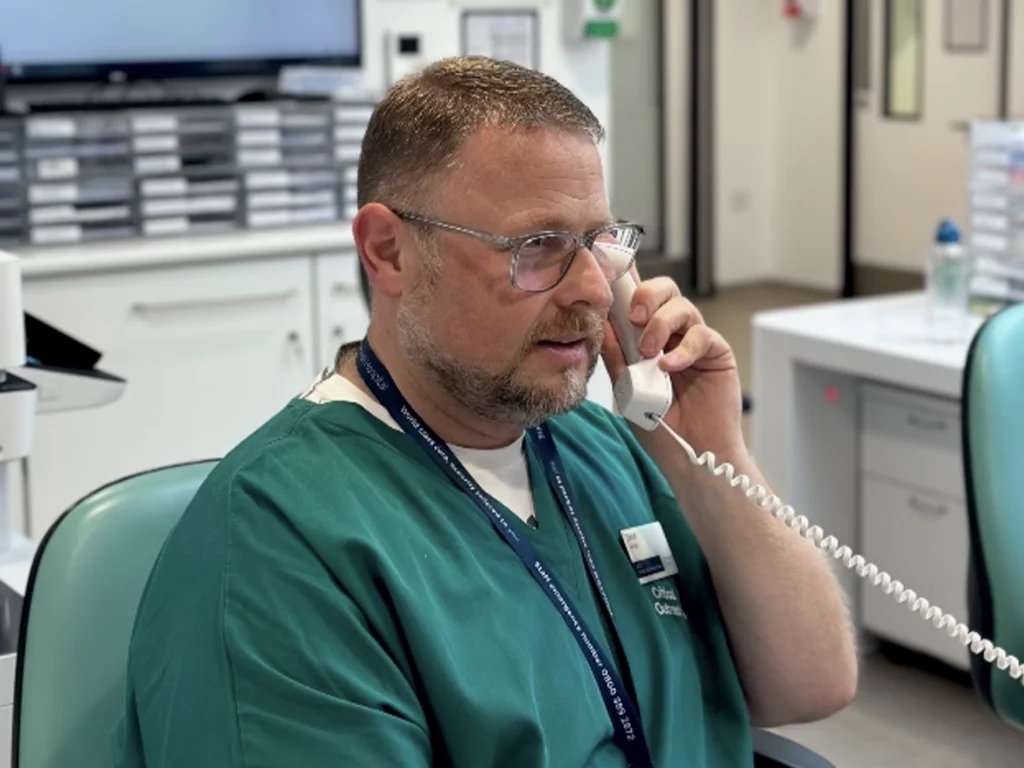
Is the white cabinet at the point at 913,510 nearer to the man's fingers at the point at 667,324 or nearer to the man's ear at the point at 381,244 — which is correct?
the man's fingers at the point at 667,324

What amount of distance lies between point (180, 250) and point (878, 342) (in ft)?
4.94

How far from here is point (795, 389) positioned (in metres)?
3.27

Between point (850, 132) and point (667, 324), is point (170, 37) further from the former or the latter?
point (850, 132)

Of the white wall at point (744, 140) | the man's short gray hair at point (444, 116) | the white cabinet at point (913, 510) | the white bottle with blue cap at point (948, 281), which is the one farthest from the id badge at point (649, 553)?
the white wall at point (744, 140)

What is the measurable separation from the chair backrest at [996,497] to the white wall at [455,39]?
6.58 feet

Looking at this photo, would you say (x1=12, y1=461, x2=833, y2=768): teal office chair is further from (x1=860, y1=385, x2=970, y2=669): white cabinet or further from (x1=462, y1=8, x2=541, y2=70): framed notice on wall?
(x1=462, y1=8, x2=541, y2=70): framed notice on wall

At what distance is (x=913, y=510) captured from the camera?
10.6 feet

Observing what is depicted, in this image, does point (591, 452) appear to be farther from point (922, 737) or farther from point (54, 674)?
point (922, 737)

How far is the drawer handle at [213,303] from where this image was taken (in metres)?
3.44

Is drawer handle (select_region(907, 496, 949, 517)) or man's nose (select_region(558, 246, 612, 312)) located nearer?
man's nose (select_region(558, 246, 612, 312))

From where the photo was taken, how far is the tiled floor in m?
2.94

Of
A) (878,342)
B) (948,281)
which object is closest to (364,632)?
(878,342)

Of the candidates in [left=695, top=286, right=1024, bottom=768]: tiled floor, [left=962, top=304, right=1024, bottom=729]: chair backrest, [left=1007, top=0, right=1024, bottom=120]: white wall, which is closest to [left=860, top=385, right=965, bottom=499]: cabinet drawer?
[left=695, top=286, right=1024, bottom=768]: tiled floor

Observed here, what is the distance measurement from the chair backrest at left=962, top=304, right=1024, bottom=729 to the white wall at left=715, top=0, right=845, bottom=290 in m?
5.31
